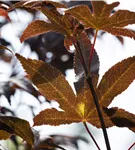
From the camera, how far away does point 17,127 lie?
0.50 meters

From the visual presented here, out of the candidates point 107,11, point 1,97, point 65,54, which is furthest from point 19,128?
point 65,54

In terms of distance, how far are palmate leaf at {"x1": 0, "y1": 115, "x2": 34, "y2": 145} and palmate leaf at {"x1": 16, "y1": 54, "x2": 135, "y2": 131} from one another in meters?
0.02

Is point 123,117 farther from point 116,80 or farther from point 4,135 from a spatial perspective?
point 4,135

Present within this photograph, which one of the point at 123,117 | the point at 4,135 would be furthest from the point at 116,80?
the point at 4,135

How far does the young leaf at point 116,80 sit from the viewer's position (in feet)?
1.65

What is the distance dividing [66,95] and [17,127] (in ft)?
0.27

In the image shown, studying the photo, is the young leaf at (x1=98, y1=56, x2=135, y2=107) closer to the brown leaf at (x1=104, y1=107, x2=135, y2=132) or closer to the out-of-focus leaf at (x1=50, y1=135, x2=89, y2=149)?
the brown leaf at (x1=104, y1=107, x2=135, y2=132)

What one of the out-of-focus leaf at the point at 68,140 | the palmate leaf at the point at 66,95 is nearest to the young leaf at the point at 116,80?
the palmate leaf at the point at 66,95

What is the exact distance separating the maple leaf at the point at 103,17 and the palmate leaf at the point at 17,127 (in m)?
0.16

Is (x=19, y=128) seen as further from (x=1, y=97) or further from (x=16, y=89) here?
(x=16, y=89)

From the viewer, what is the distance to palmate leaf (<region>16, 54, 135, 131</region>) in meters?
0.50

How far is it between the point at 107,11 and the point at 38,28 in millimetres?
97

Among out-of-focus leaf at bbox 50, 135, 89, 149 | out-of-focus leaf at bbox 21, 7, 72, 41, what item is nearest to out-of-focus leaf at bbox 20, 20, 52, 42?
out-of-focus leaf at bbox 21, 7, 72, 41

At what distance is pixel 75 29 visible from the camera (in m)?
0.48
